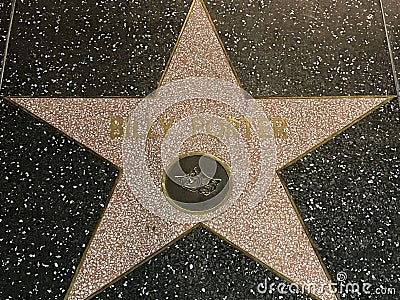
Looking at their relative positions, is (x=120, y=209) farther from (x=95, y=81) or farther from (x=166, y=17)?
(x=166, y=17)

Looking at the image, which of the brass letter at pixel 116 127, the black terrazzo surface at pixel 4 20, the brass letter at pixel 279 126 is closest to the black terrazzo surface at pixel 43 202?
the brass letter at pixel 116 127

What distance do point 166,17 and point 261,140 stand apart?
1.26 ft

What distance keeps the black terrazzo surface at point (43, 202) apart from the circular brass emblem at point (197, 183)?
0.40ft

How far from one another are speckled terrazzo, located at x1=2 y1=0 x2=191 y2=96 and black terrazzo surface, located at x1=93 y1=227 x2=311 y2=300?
1.20 feet

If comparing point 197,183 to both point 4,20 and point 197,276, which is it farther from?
point 4,20

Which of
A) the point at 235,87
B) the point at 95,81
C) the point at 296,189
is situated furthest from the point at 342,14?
the point at 95,81

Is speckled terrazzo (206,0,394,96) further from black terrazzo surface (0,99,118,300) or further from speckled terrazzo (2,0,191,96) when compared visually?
black terrazzo surface (0,99,118,300)

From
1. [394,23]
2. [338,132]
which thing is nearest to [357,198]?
[338,132]

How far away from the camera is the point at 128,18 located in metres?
1.23

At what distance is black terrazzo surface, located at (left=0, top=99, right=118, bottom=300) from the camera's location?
980 millimetres

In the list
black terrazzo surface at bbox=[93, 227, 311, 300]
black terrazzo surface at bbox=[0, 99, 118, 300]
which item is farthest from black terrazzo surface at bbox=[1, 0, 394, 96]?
black terrazzo surface at bbox=[93, 227, 311, 300]

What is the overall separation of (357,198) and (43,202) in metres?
0.63

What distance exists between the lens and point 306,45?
1.20 meters

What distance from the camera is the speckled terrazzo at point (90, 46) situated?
3.77 ft
